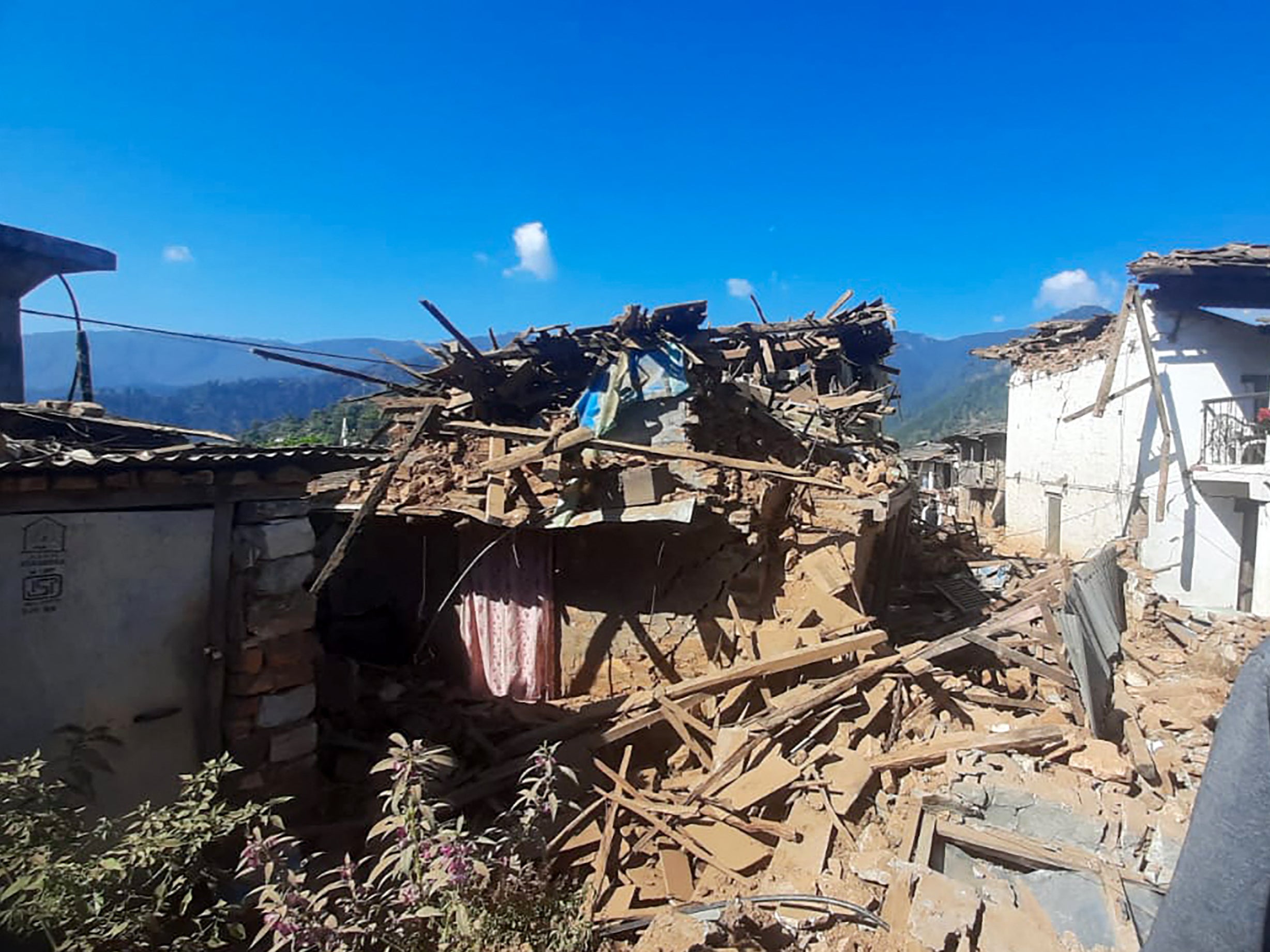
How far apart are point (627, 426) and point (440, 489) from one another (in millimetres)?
2755

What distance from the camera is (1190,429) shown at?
16156 millimetres

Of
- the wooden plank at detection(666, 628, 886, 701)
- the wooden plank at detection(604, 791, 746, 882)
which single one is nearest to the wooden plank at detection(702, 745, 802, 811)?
the wooden plank at detection(604, 791, 746, 882)

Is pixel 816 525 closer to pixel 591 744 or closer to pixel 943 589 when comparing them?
pixel 591 744

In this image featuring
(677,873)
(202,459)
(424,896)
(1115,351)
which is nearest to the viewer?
(424,896)

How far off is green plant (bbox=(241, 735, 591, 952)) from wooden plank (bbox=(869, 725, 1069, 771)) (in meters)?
3.82

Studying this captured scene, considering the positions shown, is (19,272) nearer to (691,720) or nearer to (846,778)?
(691,720)

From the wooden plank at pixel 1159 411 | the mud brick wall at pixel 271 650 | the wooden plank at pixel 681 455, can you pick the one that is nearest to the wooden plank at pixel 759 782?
the wooden plank at pixel 681 455

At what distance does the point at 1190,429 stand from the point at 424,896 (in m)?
19.7

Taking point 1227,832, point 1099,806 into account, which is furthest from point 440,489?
point 1227,832

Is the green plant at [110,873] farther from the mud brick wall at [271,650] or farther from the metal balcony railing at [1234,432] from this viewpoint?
the metal balcony railing at [1234,432]

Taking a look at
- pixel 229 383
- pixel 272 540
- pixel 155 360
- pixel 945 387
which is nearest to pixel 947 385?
pixel 945 387

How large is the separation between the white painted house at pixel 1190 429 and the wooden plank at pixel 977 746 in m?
11.7

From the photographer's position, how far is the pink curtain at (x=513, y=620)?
951 centimetres

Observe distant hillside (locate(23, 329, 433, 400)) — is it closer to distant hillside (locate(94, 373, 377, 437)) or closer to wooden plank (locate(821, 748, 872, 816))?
distant hillside (locate(94, 373, 377, 437))
